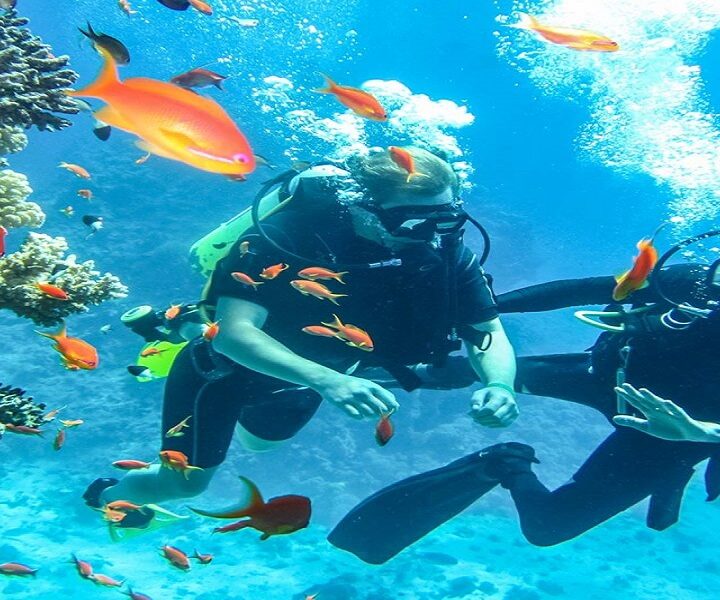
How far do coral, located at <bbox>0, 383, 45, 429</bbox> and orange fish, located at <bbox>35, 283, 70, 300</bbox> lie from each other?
60 cm

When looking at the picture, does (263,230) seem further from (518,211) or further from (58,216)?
(518,211)

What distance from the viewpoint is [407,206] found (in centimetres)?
374

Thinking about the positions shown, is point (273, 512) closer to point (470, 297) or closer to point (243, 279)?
point (243, 279)

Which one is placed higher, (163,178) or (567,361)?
(163,178)

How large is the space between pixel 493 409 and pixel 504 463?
2.83 m

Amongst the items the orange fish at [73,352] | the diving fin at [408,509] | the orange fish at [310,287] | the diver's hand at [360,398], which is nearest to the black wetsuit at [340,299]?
the orange fish at [310,287]

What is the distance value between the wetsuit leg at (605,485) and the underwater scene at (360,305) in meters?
0.04

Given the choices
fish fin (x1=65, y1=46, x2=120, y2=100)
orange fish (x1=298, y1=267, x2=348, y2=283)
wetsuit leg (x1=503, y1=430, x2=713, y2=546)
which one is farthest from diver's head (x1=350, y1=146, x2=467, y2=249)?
wetsuit leg (x1=503, y1=430, x2=713, y2=546)

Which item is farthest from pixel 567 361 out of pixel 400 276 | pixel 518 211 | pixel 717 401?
pixel 518 211

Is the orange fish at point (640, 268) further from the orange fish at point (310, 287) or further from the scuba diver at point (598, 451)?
the orange fish at point (310, 287)

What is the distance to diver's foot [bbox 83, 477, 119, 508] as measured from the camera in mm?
5304

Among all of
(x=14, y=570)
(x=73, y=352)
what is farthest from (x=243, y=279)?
(x=14, y=570)

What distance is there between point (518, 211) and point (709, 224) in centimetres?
1702

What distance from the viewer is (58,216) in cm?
1805
